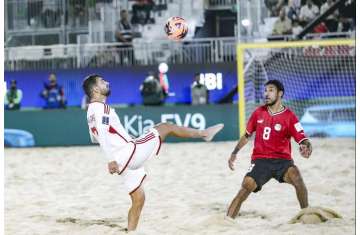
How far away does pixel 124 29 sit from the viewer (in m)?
23.2

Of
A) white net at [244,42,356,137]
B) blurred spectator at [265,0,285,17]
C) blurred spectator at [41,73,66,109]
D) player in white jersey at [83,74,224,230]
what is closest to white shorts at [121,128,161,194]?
player in white jersey at [83,74,224,230]

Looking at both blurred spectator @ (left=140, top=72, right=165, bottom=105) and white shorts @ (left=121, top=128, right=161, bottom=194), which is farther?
blurred spectator @ (left=140, top=72, right=165, bottom=105)

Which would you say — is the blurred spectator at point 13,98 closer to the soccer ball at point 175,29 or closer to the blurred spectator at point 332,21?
the blurred spectator at point 332,21

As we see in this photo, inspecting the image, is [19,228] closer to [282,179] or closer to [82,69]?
[282,179]

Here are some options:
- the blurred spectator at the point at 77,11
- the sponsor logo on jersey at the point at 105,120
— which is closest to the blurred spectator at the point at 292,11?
the blurred spectator at the point at 77,11

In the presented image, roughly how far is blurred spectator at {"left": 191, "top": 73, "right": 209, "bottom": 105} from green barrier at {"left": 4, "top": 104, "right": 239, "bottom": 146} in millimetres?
694

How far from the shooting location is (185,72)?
22.0 meters

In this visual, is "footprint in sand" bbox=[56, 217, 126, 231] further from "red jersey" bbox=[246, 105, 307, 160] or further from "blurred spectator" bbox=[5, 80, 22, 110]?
"blurred spectator" bbox=[5, 80, 22, 110]

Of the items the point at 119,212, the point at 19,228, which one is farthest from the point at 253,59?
the point at 19,228

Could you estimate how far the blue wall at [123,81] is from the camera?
71.5ft

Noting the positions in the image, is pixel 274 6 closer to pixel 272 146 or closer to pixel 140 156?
pixel 272 146

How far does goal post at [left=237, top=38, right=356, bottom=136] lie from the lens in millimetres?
19422

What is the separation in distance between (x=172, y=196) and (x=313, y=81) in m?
10.7

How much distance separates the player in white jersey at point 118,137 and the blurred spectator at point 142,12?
17030 mm
